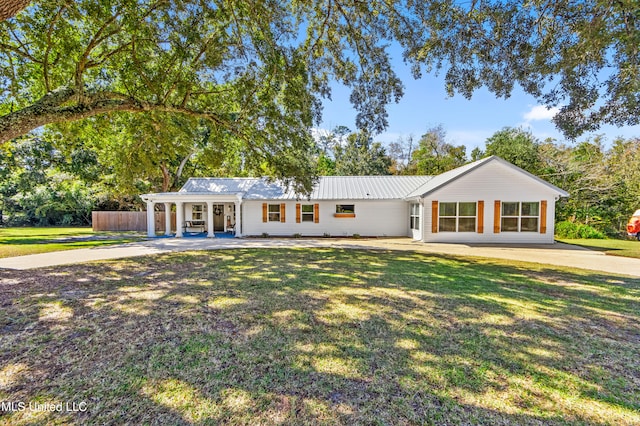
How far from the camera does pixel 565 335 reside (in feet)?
12.6

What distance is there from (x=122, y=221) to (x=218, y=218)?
8.55m

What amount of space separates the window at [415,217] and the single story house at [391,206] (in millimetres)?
56

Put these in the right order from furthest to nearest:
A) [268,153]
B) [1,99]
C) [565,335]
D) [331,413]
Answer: [268,153] < [1,99] < [565,335] < [331,413]

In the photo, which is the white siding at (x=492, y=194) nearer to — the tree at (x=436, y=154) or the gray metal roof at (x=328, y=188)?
the gray metal roof at (x=328, y=188)

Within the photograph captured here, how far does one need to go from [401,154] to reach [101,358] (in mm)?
39222

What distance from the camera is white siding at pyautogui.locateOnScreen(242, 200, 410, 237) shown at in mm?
17344

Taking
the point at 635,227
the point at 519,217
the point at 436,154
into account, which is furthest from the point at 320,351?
the point at 436,154

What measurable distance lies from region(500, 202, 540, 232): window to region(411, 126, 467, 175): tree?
1559cm

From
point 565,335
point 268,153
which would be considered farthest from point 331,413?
point 268,153

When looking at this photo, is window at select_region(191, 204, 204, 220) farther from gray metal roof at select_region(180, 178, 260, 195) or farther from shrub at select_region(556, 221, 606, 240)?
shrub at select_region(556, 221, 606, 240)

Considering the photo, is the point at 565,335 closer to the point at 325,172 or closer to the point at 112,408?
the point at 112,408

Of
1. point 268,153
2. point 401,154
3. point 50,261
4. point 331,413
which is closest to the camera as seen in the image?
point 331,413

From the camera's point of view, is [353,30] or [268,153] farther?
[268,153]

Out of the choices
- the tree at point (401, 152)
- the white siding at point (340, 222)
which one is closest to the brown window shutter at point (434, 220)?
the white siding at point (340, 222)
